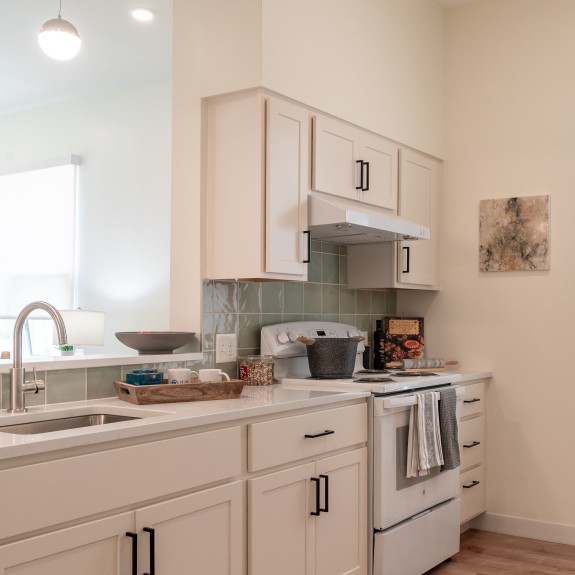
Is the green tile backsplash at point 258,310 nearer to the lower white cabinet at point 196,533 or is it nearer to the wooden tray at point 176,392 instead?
the wooden tray at point 176,392

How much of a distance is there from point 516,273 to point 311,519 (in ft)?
6.44

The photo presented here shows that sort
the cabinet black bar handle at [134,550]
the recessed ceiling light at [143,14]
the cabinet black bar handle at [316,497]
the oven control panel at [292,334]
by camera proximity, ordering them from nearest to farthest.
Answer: the cabinet black bar handle at [134,550] → the cabinet black bar handle at [316,497] → the oven control panel at [292,334] → the recessed ceiling light at [143,14]

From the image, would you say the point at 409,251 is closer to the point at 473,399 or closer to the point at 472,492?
the point at 473,399

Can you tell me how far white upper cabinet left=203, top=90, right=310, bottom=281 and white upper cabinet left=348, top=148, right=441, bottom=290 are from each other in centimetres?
82

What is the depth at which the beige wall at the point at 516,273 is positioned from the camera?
152 inches

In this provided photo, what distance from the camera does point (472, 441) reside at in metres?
3.86

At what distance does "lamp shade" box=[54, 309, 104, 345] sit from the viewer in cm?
423

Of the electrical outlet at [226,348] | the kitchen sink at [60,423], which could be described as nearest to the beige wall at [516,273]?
the electrical outlet at [226,348]

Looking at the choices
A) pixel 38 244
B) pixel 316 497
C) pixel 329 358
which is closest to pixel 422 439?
pixel 329 358

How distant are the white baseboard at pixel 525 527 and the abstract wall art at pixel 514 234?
1297 millimetres

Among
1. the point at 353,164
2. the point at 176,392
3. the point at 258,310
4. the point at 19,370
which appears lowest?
the point at 176,392

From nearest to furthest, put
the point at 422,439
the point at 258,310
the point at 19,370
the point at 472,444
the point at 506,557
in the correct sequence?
the point at 19,370 < the point at 422,439 < the point at 258,310 < the point at 506,557 < the point at 472,444

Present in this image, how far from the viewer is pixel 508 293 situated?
402 centimetres

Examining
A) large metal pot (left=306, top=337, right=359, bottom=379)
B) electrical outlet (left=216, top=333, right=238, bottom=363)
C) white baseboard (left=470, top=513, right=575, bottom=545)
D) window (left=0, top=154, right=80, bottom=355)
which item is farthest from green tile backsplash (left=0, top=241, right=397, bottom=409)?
window (left=0, top=154, right=80, bottom=355)
